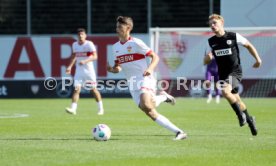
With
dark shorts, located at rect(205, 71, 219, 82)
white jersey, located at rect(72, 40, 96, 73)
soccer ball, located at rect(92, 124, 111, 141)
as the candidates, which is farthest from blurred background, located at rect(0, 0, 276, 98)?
soccer ball, located at rect(92, 124, 111, 141)

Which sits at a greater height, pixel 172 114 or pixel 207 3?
pixel 207 3

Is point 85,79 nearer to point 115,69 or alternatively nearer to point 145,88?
point 115,69

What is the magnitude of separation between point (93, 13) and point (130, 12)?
1.67m

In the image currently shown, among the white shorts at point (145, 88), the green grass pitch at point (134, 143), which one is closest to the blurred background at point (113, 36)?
the green grass pitch at point (134, 143)

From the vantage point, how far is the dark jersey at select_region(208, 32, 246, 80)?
41.9 ft

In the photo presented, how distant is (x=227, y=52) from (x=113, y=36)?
17228 mm

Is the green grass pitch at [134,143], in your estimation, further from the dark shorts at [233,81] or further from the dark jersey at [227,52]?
the dark jersey at [227,52]

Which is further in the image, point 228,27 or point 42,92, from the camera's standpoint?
point 42,92

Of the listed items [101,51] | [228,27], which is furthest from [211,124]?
[101,51]

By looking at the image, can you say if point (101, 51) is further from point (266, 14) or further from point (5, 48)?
point (266, 14)

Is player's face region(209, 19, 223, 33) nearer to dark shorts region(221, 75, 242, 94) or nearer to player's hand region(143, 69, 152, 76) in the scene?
dark shorts region(221, 75, 242, 94)

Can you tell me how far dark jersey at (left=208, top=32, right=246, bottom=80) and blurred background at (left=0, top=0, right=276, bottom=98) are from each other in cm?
1206

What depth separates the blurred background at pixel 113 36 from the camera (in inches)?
1032

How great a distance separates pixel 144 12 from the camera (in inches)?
1204
